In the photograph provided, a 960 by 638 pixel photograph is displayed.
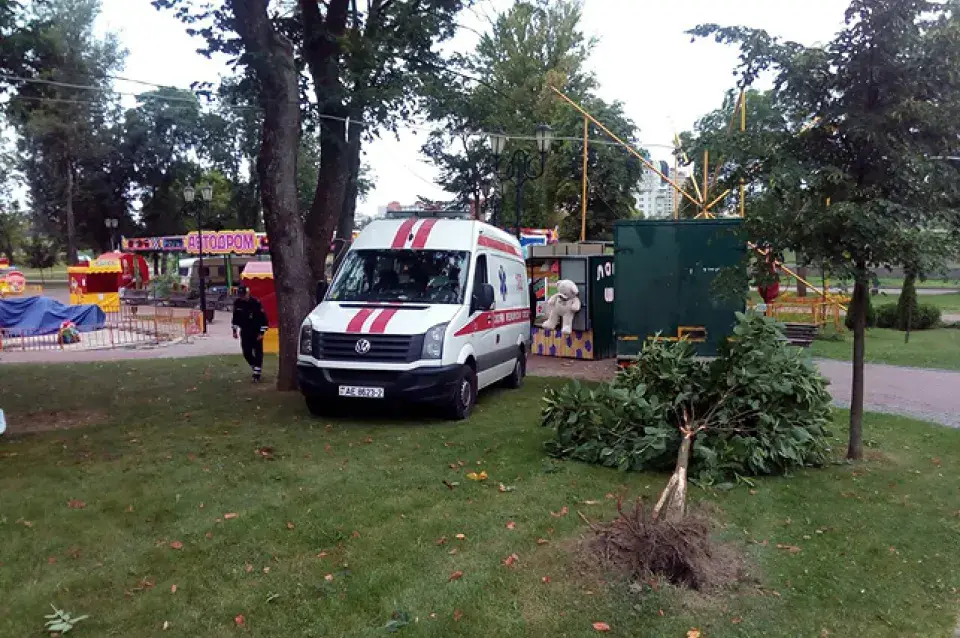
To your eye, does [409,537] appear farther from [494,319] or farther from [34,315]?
[34,315]

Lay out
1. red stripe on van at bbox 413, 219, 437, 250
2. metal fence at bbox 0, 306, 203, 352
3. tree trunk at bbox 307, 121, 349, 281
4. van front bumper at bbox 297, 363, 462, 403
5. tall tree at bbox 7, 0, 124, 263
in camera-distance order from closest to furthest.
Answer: van front bumper at bbox 297, 363, 462, 403
red stripe on van at bbox 413, 219, 437, 250
tree trunk at bbox 307, 121, 349, 281
metal fence at bbox 0, 306, 203, 352
tall tree at bbox 7, 0, 124, 263

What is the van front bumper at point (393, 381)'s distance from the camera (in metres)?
8.47

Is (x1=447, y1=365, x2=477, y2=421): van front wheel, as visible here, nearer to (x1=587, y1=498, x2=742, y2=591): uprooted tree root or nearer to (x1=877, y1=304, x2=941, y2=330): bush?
(x1=587, y1=498, x2=742, y2=591): uprooted tree root

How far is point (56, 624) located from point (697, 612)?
3364 mm

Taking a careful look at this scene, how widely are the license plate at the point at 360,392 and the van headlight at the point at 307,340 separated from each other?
63 cm

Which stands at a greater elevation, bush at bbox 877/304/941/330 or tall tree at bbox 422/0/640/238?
tall tree at bbox 422/0/640/238

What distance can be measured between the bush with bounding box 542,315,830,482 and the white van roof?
127 inches

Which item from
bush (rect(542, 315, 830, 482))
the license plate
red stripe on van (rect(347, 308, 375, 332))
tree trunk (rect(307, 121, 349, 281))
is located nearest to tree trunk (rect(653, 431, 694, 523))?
bush (rect(542, 315, 830, 482))

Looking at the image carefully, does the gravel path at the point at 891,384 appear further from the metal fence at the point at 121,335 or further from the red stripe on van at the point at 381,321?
the metal fence at the point at 121,335

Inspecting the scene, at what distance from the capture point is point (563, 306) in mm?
15484

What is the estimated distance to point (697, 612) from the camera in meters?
3.91

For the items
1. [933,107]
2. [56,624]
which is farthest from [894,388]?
[56,624]

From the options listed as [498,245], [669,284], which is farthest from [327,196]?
[669,284]

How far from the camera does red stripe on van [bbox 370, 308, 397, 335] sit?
8.54 m
